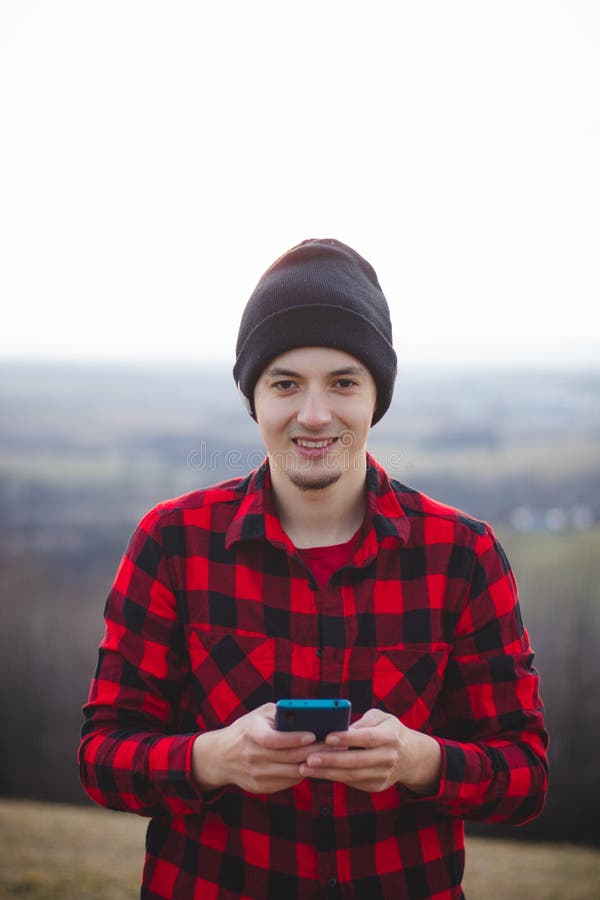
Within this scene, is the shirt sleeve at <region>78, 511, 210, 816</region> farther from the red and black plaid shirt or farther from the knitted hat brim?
the knitted hat brim

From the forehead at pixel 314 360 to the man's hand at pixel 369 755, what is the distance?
0.66 m

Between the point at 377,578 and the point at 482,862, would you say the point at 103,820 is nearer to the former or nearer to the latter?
the point at 482,862

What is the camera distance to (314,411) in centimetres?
139

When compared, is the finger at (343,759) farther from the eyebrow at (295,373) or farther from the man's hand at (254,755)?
the eyebrow at (295,373)

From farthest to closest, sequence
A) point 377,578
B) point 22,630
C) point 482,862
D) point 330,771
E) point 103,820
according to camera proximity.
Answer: point 22,630, point 103,820, point 482,862, point 377,578, point 330,771

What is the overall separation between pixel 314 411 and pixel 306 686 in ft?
1.75

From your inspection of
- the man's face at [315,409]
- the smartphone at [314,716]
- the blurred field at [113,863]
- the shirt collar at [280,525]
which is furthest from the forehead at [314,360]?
the blurred field at [113,863]

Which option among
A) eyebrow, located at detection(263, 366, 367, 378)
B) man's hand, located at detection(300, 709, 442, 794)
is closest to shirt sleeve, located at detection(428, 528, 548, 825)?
man's hand, located at detection(300, 709, 442, 794)

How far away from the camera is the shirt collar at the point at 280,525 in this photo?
141 centimetres

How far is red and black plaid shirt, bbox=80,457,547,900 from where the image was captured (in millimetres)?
1291

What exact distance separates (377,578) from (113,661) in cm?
54

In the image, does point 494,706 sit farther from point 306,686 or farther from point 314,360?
point 314,360

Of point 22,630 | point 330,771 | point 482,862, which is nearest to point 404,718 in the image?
point 330,771

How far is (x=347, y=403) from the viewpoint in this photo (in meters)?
1.43
